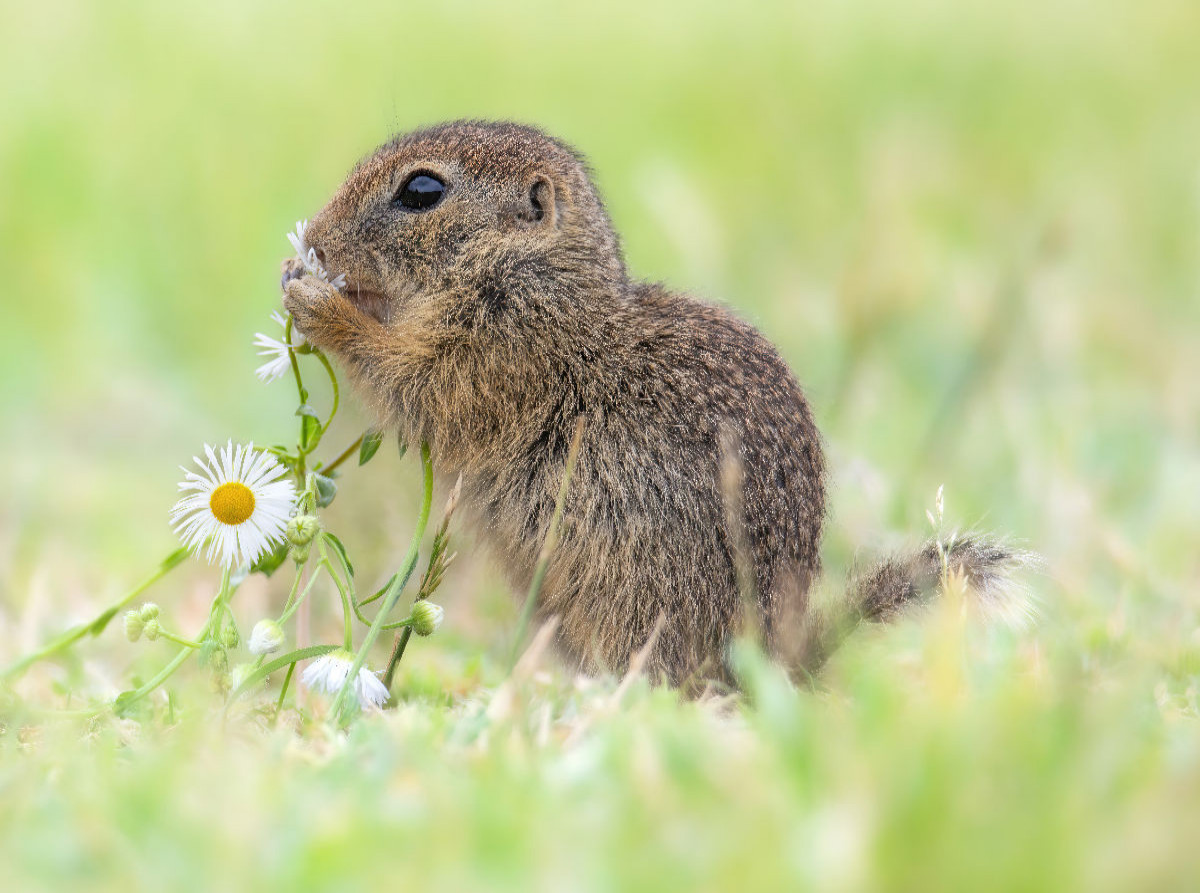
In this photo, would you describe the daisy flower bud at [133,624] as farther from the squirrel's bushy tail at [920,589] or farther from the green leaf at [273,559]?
the squirrel's bushy tail at [920,589]

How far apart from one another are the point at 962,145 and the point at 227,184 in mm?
5528

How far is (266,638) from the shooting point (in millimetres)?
2736

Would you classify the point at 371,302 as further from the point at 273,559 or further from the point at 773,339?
the point at 773,339

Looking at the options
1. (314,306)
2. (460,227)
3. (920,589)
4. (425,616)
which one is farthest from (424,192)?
(920,589)

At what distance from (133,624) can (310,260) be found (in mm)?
1236

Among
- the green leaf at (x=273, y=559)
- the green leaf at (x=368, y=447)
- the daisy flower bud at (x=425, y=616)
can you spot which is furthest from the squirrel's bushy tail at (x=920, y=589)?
the green leaf at (x=273, y=559)

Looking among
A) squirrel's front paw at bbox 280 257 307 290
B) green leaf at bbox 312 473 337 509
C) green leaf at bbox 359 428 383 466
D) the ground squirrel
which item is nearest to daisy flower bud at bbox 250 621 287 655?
green leaf at bbox 312 473 337 509

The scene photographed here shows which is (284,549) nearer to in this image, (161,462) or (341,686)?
(341,686)

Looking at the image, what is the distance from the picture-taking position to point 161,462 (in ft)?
22.6

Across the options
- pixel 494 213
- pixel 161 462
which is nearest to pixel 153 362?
pixel 161 462

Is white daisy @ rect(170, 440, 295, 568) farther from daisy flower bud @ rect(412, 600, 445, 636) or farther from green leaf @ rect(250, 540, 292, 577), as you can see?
daisy flower bud @ rect(412, 600, 445, 636)

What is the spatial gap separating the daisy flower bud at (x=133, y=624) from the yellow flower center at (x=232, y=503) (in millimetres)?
269

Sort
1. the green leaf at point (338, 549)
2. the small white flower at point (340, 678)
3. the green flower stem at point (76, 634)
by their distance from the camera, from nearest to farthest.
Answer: the green flower stem at point (76, 634) < the small white flower at point (340, 678) < the green leaf at point (338, 549)

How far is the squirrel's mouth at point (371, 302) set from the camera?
3.74 m
